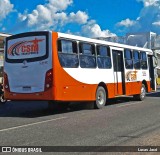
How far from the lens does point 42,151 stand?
25.3 feet

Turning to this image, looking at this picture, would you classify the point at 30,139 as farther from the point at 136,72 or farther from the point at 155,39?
the point at 155,39

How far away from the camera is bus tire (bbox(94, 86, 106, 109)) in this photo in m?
15.9

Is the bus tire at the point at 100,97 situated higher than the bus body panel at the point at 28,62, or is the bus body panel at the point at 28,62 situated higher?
the bus body panel at the point at 28,62

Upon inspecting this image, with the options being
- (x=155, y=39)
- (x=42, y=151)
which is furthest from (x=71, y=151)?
(x=155, y=39)

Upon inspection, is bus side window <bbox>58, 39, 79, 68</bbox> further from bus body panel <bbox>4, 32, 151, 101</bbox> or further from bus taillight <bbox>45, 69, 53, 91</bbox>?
bus taillight <bbox>45, 69, 53, 91</bbox>

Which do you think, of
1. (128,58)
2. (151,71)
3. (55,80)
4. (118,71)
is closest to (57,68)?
(55,80)

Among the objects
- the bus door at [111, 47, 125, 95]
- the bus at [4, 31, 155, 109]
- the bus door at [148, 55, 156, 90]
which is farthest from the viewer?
the bus door at [148, 55, 156, 90]

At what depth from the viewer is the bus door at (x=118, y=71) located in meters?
17.6

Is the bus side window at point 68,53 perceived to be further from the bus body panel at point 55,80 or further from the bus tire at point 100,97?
the bus tire at point 100,97

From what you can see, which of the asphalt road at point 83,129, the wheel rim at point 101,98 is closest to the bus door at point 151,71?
the wheel rim at point 101,98

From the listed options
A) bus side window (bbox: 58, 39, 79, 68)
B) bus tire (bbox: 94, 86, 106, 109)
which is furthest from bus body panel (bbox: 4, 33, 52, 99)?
bus tire (bbox: 94, 86, 106, 109)

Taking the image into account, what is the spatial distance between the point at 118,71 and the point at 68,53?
14.5 feet

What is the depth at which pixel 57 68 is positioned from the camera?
13.5 metres

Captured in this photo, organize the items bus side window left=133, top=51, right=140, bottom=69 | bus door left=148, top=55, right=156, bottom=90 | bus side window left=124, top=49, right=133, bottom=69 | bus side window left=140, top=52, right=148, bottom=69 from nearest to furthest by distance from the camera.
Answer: bus side window left=124, top=49, right=133, bottom=69
bus side window left=133, top=51, right=140, bottom=69
bus side window left=140, top=52, right=148, bottom=69
bus door left=148, top=55, right=156, bottom=90
